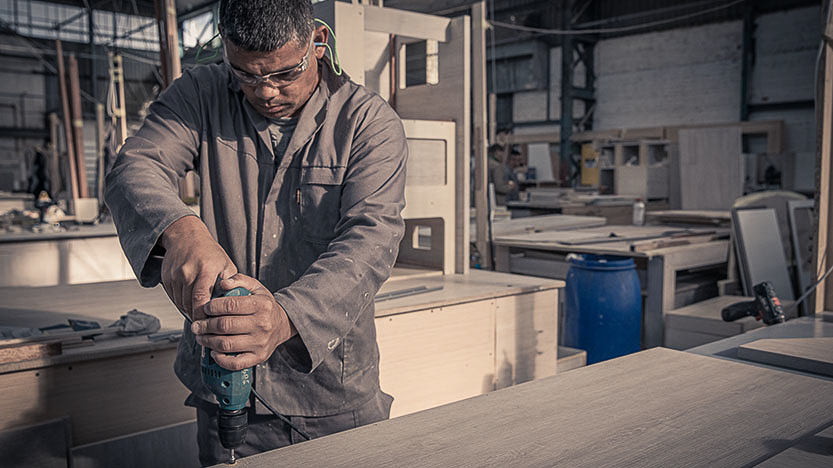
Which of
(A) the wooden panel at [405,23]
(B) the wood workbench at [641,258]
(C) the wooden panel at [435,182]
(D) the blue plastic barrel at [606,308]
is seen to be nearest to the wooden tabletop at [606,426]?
(C) the wooden panel at [435,182]

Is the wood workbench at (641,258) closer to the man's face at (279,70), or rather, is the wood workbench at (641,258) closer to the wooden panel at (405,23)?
the wooden panel at (405,23)

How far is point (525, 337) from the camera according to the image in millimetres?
2596

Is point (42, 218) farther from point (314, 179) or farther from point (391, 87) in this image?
point (314, 179)

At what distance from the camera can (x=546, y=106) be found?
14422 mm

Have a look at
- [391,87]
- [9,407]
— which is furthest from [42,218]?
[9,407]

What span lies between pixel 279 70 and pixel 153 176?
12.8 inches

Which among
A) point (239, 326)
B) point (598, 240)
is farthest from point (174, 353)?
point (598, 240)

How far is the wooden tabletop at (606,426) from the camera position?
3.31 feet

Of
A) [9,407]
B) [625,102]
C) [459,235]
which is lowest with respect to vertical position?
[9,407]

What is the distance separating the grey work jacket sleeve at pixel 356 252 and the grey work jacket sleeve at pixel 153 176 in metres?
0.28

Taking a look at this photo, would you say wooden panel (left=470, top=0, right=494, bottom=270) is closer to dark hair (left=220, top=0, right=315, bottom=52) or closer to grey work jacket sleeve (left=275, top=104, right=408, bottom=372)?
grey work jacket sleeve (left=275, top=104, right=408, bottom=372)

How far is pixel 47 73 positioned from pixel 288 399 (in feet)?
63.5

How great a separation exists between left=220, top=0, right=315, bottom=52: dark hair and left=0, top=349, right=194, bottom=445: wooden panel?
1.10 metres

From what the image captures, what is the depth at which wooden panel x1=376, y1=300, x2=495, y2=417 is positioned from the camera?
7.13ft
